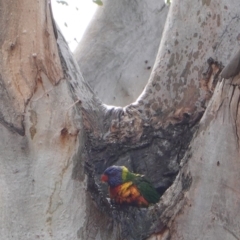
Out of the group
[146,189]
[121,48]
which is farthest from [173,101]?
[121,48]

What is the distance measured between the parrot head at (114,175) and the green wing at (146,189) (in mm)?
60

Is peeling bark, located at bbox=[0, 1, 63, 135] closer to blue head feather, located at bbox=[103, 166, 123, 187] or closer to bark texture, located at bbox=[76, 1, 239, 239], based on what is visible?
bark texture, located at bbox=[76, 1, 239, 239]

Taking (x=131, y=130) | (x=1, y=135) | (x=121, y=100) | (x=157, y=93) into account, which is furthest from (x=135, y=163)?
(x=121, y=100)

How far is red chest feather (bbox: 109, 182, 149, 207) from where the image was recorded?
2.00m

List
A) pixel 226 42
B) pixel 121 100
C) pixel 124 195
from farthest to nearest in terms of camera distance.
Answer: pixel 121 100 → pixel 124 195 → pixel 226 42

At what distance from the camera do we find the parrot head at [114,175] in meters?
1.96

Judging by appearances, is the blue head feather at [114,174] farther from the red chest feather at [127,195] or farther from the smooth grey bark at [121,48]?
the smooth grey bark at [121,48]

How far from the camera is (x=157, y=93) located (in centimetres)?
198

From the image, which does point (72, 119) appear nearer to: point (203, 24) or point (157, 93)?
point (157, 93)

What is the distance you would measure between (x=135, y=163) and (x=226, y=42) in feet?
1.72

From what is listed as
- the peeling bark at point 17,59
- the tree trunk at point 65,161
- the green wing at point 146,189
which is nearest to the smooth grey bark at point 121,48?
the green wing at point 146,189

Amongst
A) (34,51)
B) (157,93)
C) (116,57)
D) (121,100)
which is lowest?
(121,100)

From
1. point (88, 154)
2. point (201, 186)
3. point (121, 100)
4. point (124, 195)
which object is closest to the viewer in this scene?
point (201, 186)

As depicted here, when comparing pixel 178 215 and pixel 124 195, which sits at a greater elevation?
pixel 178 215
